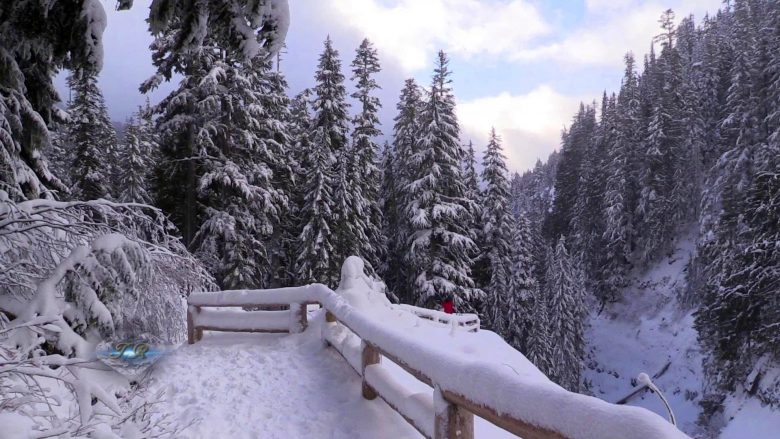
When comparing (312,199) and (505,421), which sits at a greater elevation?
(312,199)

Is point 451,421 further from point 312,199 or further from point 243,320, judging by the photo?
point 312,199

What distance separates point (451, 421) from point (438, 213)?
2235 centimetres

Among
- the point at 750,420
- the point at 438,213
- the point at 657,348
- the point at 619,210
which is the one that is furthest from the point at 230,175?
the point at 619,210

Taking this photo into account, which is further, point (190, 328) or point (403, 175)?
point (403, 175)

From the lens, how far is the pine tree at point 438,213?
25734 millimetres

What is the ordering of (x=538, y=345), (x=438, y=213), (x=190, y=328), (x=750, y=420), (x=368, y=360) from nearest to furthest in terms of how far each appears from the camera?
(x=368, y=360) < (x=190, y=328) < (x=438, y=213) < (x=750, y=420) < (x=538, y=345)

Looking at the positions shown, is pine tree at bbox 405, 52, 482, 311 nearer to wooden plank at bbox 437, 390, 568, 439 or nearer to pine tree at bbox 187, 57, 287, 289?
pine tree at bbox 187, 57, 287, 289

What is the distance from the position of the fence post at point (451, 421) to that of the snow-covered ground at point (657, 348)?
31.9 metres

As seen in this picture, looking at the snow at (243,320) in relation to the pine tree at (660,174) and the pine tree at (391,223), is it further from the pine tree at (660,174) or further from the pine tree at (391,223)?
the pine tree at (660,174)

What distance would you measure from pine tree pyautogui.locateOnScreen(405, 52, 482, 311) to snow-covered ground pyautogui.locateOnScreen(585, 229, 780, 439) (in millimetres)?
18253

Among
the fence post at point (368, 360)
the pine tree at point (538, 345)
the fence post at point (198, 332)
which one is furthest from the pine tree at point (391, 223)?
the fence post at point (368, 360)

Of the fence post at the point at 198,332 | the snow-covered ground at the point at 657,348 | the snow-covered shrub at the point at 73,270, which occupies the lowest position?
the snow-covered ground at the point at 657,348

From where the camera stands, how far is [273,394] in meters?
6.12

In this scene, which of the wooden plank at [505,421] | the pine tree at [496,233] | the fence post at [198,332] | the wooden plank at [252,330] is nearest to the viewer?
the wooden plank at [505,421]
